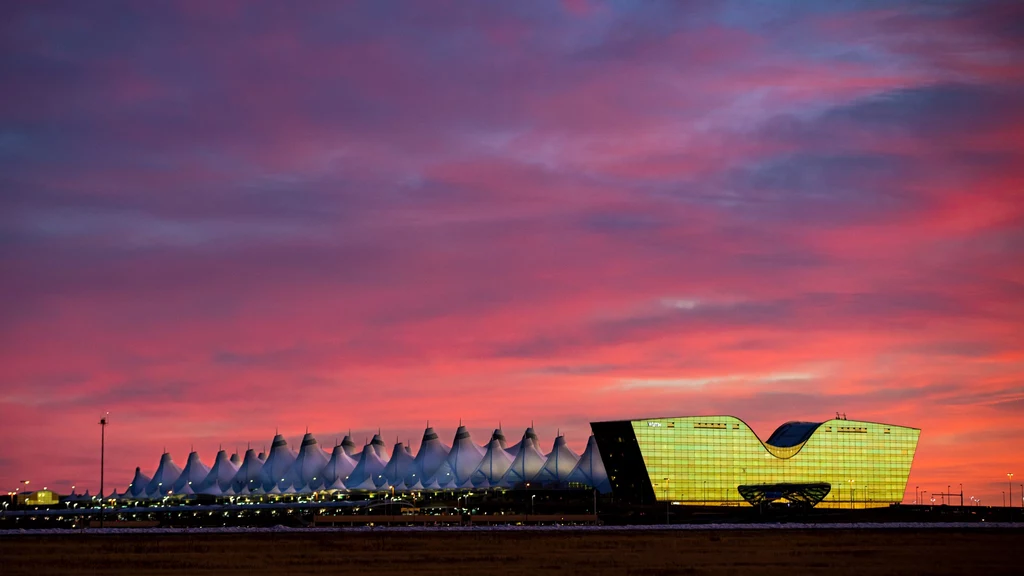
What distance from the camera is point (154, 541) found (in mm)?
73000

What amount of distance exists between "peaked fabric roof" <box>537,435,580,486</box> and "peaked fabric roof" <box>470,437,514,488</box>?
25.0 feet

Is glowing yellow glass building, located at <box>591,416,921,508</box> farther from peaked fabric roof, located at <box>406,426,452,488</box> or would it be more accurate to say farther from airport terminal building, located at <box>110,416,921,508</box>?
peaked fabric roof, located at <box>406,426,452,488</box>

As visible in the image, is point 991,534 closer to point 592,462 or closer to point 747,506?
point 747,506

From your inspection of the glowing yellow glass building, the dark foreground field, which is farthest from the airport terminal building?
the dark foreground field

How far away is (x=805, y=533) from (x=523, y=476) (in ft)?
319

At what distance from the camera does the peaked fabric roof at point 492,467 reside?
180 metres

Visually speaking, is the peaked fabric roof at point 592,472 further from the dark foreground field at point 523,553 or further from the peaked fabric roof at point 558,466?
the dark foreground field at point 523,553

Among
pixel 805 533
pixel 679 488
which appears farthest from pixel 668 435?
pixel 805 533

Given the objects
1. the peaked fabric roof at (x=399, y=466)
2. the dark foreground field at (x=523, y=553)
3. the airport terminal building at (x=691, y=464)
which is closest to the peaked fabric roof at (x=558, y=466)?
the airport terminal building at (x=691, y=464)

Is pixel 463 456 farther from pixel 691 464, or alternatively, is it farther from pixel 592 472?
pixel 691 464

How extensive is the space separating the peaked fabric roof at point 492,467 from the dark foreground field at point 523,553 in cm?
9700

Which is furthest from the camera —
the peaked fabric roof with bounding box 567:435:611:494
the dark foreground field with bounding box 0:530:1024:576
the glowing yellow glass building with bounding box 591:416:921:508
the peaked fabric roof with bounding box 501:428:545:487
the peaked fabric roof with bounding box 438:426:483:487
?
the peaked fabric roof with bounding box 438:426:483:487

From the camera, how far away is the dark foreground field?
49969 millimetres

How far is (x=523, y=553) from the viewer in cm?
5922
